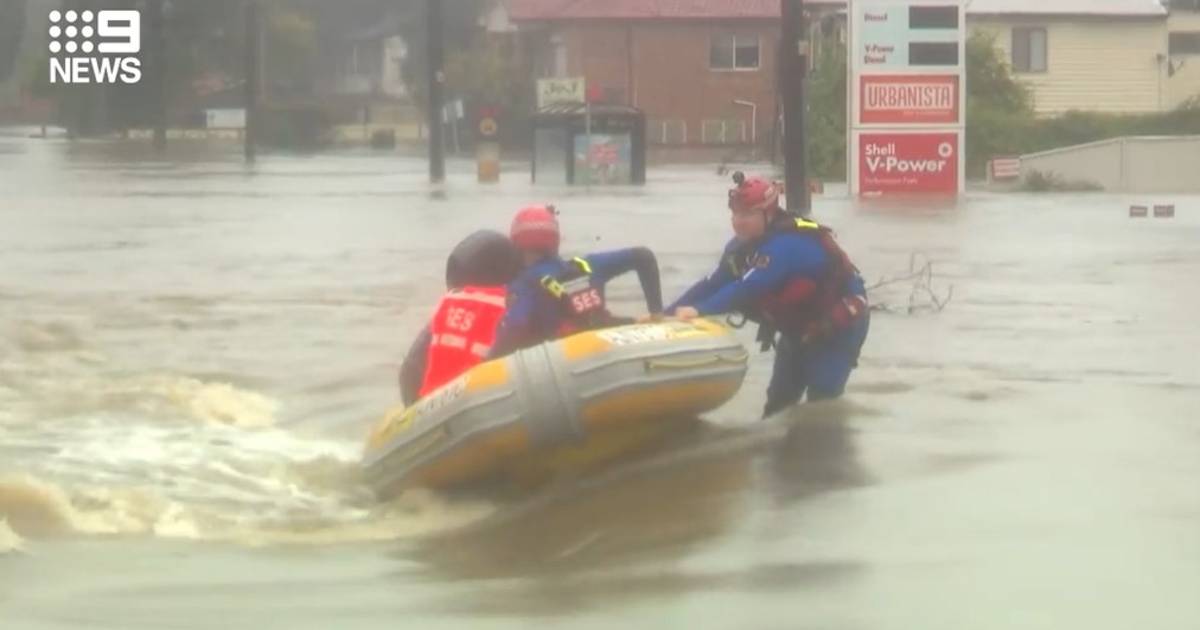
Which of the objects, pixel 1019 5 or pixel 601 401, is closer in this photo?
pixel 601 401

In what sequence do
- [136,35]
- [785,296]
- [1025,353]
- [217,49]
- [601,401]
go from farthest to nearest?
[217,49] → [136,35] → [1025,353] → [785,296] → [601,401]

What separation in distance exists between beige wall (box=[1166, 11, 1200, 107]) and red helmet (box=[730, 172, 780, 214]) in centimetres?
5352

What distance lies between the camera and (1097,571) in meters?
8.59

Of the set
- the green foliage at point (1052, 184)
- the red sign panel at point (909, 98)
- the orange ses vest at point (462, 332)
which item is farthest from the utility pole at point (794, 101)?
the green foliage at point (1052, 184)

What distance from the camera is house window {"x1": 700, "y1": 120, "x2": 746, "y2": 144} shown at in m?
67.9

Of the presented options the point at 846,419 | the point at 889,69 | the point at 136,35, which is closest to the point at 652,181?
the point at 889,69

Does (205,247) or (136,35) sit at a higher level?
(136,35)

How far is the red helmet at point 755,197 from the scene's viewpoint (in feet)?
37.0

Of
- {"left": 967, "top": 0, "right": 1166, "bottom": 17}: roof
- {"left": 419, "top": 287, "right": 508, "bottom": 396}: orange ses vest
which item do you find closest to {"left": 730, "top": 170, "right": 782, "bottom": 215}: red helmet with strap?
{"left": 419, "top": 287, "right": 508, "bottom": 396}: orange ses vest

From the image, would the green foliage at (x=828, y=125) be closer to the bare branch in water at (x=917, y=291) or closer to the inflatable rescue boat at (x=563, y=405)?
the bare branch in water at (x=917, y=291)

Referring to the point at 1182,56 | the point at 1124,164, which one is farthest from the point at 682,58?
the point at 1124,164

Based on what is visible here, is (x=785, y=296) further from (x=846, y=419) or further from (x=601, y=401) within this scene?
(x=601, y=401)

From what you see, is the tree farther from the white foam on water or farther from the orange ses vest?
the white foam on water

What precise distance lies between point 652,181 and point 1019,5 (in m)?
22.5
